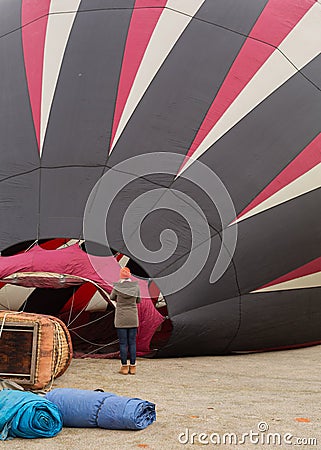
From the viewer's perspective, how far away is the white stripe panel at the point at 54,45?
7207 millimetres

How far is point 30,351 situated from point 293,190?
9.90ft

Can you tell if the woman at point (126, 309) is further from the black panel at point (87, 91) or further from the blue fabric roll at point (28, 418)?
the blue fabric roll at point (28, 418)

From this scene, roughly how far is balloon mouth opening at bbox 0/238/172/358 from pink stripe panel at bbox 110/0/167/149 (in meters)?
1.43

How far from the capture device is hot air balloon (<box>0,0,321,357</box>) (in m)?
6.45

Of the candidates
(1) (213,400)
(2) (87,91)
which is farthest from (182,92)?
(1) (213,400)

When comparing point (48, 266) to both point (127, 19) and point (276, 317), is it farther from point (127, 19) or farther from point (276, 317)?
point (127, 19)

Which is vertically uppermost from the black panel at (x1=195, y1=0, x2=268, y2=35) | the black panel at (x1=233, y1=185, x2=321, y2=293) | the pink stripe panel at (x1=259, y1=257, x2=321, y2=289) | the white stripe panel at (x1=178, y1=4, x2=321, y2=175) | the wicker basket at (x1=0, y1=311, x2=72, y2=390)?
the black panel at (x1=195, y1=0, x2=268, y2=35)

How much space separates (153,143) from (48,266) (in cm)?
154

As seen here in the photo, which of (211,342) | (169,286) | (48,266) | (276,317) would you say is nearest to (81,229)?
(48,266)

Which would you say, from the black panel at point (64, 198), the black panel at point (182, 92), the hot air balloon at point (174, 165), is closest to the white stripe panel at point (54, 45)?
the hot air balloon at point (174, 165)

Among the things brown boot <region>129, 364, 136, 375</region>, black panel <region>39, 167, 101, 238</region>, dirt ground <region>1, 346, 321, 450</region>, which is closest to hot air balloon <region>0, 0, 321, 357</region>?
black panel <region>39, 167, 101, 238</region>

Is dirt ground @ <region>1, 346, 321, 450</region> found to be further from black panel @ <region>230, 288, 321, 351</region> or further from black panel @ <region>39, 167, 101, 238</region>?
black panel @ <region>39, 167, 101, 238</region>

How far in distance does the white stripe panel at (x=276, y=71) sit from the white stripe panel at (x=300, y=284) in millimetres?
1375

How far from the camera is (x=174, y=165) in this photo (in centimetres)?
675
